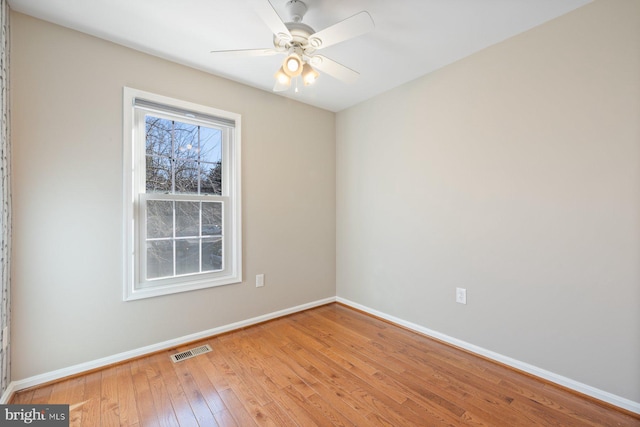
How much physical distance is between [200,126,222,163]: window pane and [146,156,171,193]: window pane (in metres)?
0.33

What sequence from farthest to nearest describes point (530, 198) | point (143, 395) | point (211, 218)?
point (211, 218), point (530, 198), point (143, 395)

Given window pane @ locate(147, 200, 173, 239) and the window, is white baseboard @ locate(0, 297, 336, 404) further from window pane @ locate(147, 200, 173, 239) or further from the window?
window pane @ locate(147, 200, 173, 239)

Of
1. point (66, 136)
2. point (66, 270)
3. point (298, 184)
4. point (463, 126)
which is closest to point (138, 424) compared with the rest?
point (66, 270)

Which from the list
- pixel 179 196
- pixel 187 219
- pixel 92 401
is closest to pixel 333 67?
pixel 179 196

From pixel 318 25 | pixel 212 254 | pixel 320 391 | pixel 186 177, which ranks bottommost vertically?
pixel 320 391

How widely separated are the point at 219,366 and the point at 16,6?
2.76m

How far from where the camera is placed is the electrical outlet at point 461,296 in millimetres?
2387

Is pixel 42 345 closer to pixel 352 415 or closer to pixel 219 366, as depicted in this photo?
pixel 219 366

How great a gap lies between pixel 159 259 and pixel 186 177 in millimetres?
754

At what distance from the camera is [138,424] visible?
1.57 m

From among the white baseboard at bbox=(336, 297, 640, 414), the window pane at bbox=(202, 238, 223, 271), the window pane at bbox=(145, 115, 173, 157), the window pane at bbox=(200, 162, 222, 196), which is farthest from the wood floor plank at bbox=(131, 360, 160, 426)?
the white baseboard at bbox=(336, 297, 640, 414)

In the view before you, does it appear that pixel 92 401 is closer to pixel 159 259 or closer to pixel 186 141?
pixel 159 259

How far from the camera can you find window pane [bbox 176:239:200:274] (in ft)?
8.22

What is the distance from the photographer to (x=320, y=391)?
1855 millimetres
